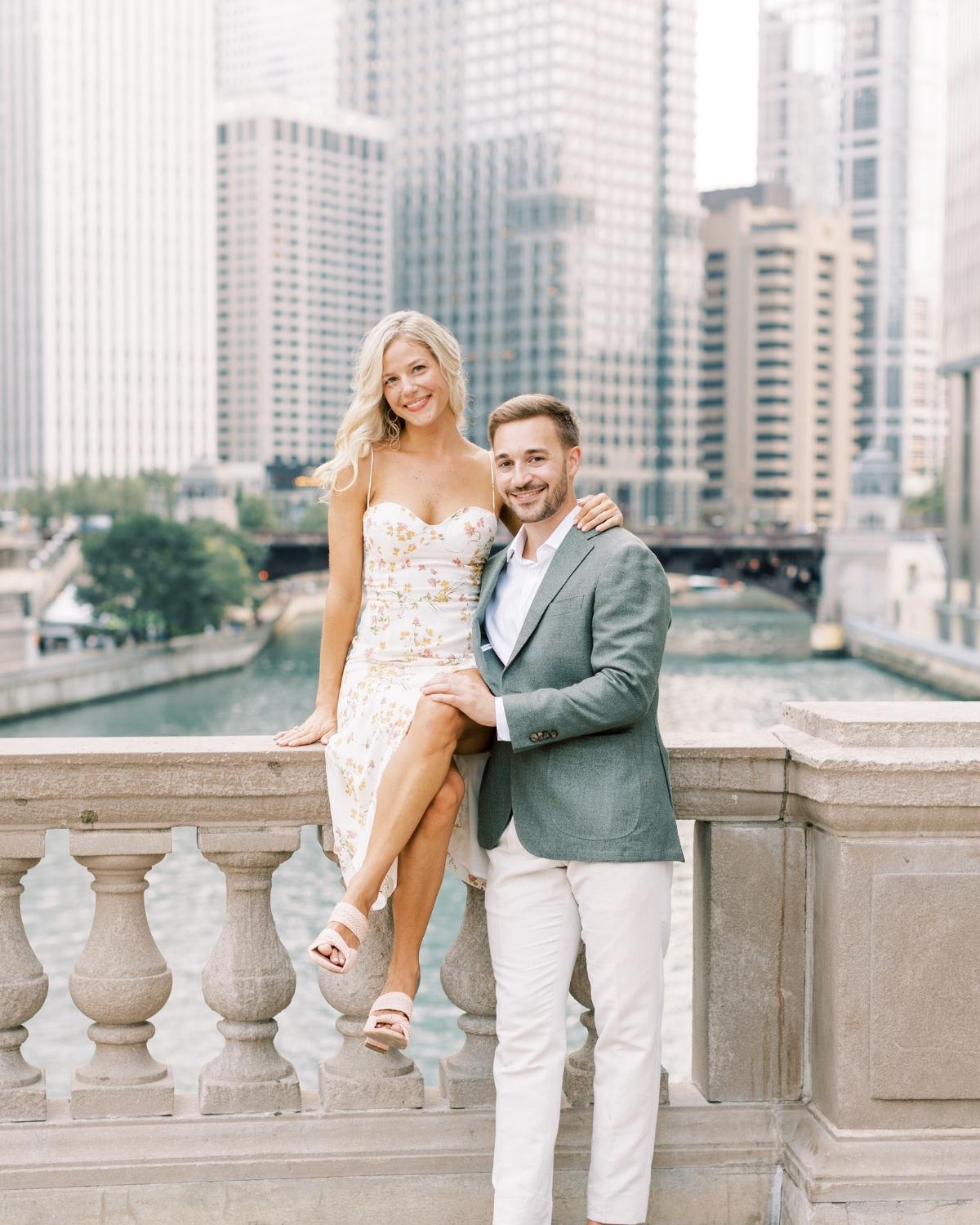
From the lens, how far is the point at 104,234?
13138 cm

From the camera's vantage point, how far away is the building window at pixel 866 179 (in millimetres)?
175625

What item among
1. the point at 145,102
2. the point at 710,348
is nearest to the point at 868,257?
the point at 710,348

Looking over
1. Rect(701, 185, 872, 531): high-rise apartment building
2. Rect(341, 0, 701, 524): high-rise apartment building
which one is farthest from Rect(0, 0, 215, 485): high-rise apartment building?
Rect(701, 185, 872, 531): high-rise apartment building

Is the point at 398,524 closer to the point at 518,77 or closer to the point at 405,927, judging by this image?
the point at 405,927

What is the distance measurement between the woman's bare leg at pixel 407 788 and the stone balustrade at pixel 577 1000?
0.33 meters

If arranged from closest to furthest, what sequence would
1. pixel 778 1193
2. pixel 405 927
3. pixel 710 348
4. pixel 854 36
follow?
pixel 405 927 → pixel 778 1193 → pixel 710 348 → pixel 854 36

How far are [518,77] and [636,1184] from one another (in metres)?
153

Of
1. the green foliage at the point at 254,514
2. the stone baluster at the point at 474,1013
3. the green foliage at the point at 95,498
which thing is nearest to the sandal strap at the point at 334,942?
the stone baluster at the point at 474,1013

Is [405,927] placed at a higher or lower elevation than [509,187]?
lower

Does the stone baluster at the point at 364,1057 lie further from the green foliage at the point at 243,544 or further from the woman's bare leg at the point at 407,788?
the green foliage at the point at 243,544

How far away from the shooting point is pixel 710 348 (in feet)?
519

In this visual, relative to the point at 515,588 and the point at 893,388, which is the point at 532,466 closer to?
the point at 515,588

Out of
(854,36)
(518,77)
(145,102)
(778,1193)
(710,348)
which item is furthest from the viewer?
(854,36)

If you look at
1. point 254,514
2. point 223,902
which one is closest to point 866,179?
point 254,514
